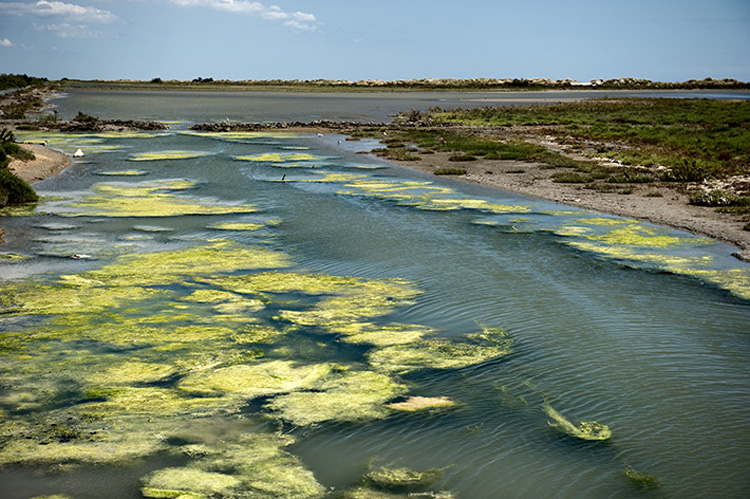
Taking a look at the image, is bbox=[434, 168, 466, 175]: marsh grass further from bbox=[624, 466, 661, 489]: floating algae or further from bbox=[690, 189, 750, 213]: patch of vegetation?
bbox=[624, 466, 661, 489]: floating algae

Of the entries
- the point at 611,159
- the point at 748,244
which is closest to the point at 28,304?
the point at 748,244

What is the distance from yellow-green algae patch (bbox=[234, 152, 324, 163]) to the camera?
33028 millimetres

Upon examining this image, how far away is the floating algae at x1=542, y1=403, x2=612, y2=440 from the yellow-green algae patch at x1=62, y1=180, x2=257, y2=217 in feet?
46.7

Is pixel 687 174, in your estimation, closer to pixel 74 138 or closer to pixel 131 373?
pixel 131 373

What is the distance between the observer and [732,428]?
26.6 ft

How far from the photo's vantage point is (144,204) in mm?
21375

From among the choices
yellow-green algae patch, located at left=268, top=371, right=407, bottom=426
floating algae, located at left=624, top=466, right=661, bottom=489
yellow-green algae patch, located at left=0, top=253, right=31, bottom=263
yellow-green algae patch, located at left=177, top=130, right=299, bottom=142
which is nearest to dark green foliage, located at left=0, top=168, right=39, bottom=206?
yellow-green algae patch, located at left=0, top=253, right=31, bottom=263

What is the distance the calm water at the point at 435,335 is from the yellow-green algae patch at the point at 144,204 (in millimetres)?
161

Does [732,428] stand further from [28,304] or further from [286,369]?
[28,304]

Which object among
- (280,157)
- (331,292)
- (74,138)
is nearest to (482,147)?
(280,157)

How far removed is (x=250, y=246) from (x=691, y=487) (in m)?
11.3

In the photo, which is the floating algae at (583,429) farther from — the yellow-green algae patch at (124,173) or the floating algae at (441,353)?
the yellow-green algae patch at (124,173)

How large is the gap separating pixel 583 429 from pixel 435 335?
3239mm

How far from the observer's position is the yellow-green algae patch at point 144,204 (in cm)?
2017
